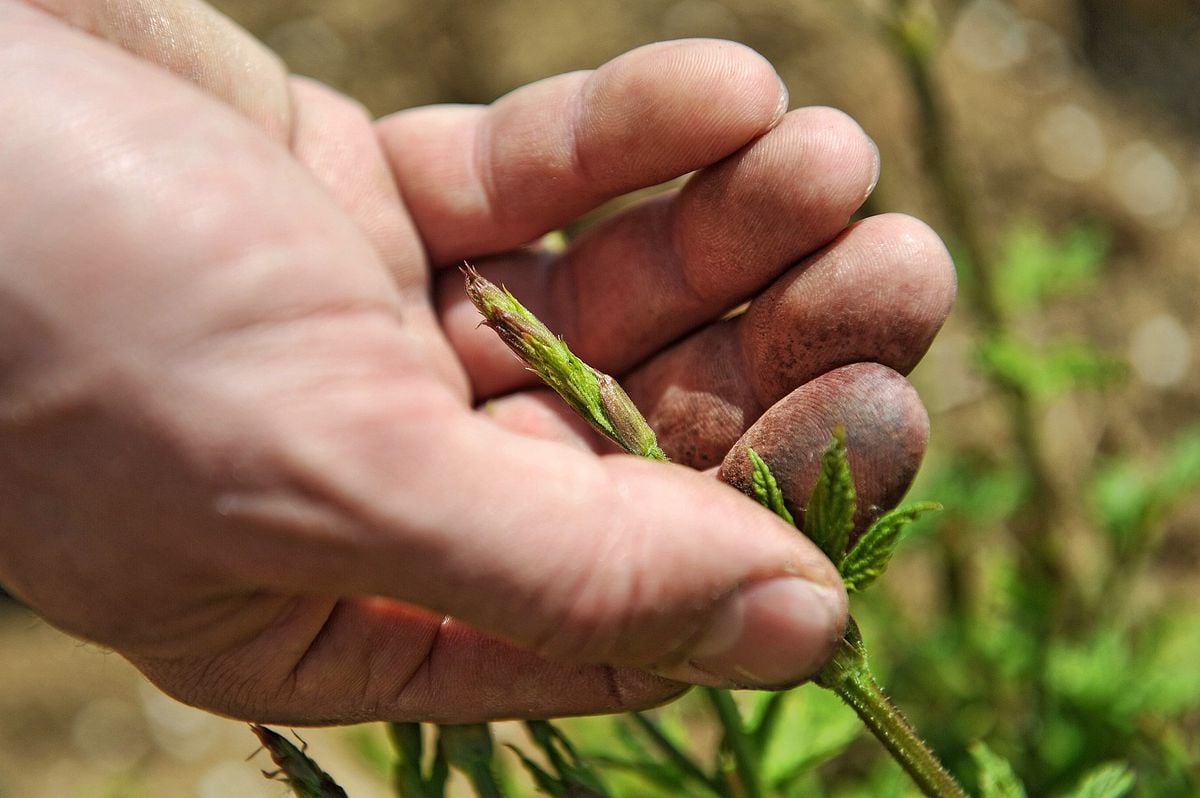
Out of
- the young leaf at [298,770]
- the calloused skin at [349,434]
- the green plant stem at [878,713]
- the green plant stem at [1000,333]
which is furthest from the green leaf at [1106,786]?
the young leaf at [298,770]

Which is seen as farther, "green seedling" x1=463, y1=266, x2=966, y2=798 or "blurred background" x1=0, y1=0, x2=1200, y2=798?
"blurred background" x1=0, y1=0, x2=1200, y2=798

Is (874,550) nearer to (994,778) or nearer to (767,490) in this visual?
(767,490)

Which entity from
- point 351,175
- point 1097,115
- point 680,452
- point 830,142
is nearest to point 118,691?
point 351,175

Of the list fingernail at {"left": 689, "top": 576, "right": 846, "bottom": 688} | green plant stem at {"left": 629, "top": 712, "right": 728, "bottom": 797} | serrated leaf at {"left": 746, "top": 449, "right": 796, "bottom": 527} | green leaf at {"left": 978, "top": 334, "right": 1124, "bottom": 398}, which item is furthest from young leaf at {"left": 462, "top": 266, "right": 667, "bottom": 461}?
green leaf at {"left": 978, "top": 334, "right": 1124, "bottom": 398}

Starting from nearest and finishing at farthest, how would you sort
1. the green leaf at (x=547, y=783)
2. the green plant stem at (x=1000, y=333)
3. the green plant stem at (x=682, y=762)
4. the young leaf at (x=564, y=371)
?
the young leaf at (x=564, y=371), the green leaf at (x=547, y=783), the green plant stem at (x=682, y=762), the green plant stem at (x=1000, y=333)

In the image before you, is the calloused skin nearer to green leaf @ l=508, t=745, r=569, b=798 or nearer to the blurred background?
green leaf @ l=508, t=745, r=569, b=798

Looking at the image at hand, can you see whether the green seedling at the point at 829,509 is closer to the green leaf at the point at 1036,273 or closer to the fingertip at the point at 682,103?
the fingertip at the point at 682,103

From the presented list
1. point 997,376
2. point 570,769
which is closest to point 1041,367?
point 997,376
